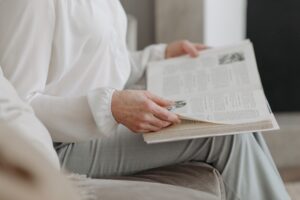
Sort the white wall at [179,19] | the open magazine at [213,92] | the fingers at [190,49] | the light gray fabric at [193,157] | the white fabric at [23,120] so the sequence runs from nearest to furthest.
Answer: the white fabric at [23,120] < the open magazine at [213,92] < the light gray fabric at [193,157] < the fingers at [190,49] < the white wall at [179,19]

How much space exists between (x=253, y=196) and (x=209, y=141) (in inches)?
5.7

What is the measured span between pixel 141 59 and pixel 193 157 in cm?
39

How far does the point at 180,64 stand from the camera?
4.75ft

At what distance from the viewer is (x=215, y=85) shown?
1286mm

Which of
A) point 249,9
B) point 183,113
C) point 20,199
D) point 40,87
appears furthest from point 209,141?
point 249,9

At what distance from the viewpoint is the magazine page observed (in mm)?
1121

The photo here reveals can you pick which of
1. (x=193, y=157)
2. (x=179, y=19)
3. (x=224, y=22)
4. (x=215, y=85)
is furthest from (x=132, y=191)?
(x=224, y=22)

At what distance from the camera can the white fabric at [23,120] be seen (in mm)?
883

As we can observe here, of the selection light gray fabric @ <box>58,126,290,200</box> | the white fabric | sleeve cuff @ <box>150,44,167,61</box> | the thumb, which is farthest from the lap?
sleeve cuff @ <box>150,44,167,61</box>

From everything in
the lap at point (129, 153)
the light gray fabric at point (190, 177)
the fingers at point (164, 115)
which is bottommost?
the light gray fabric at point (190, 177)

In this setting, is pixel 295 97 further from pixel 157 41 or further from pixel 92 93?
pixel 92 93

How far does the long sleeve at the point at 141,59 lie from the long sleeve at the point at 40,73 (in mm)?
394

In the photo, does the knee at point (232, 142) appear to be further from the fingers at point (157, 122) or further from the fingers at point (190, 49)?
the fingers at point (190, 49)

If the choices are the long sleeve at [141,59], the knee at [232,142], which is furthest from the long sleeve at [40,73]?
the long sleeve at [141,59]
